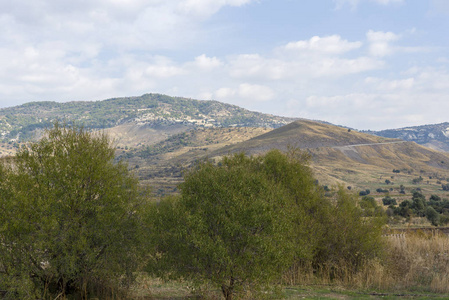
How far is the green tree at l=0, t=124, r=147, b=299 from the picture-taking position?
14203 mm

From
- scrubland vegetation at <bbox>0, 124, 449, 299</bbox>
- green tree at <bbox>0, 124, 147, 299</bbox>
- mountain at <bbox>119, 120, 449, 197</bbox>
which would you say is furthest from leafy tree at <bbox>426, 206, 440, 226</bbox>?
mountain at <bbox>119, 120, 449, 197</bbox>

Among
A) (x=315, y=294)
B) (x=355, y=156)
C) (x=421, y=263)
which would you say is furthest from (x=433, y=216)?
(x=355, y=156)

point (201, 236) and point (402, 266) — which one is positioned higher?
point (201, 236)

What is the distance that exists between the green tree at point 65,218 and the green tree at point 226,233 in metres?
2.08

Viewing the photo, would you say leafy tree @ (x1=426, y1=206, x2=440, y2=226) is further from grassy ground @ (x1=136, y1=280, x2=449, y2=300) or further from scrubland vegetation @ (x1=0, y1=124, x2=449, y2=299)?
grassy ground @ (x1=136, y1=280, x2=449, y2=300)

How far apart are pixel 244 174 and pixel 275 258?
3.45 m

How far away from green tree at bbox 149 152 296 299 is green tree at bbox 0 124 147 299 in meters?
2.08

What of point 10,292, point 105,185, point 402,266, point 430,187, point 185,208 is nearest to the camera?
point 10,292

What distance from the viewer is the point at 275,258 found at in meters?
13.8

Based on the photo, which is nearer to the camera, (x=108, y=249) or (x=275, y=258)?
(x=275, y=258)

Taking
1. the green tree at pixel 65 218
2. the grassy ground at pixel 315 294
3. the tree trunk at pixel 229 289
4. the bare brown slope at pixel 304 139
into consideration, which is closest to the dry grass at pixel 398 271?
the grassy ground at pixel 315 294

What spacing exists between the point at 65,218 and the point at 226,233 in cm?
655

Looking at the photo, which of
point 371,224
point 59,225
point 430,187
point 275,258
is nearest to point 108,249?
point 59,225

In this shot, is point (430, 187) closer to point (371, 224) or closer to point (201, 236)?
point (371, 224)
